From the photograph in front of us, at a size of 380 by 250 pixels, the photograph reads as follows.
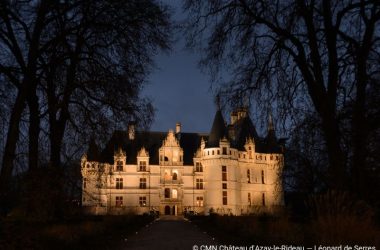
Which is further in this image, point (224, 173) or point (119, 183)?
point (119, 183)

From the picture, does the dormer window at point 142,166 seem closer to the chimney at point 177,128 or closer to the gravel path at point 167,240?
the chimney at point 177,128

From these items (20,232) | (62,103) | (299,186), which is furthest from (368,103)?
(299,186)

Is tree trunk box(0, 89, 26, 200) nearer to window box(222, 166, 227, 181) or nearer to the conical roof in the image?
window box(222, 166, 227, 181)

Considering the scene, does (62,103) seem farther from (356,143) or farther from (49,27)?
(356,143)

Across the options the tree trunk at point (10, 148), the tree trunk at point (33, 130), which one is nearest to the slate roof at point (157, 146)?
the tree trunk at point (33, 130)

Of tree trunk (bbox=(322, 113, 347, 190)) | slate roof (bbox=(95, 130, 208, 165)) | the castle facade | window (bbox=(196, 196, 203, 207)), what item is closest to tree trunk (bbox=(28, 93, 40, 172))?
tree trunk (bbox=(322, 113, 347, 190))

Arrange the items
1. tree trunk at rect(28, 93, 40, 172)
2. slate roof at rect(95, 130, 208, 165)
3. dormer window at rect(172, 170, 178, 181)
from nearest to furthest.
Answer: tree trunk at rect(28, 93, 40, 172)
dormer window at rect(172, 170, 178, 181)
slate roof at rect(95, 130, 208, 165)

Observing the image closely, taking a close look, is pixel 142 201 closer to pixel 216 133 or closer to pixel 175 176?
pixel 175 176

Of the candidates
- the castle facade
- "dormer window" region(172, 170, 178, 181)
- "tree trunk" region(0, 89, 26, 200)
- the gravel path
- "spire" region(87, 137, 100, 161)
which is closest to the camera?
"tree trunk" region(0, 89, 26, 200)

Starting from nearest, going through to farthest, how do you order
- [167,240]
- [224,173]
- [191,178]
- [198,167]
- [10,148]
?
1. [10,148]
2. [167,240]
3. [224,173]
4. [191,178]
5. [198,167]

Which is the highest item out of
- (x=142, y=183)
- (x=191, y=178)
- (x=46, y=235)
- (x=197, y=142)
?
(x=197, y=142)

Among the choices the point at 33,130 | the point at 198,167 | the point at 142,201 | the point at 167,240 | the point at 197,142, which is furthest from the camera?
the point at 197,142

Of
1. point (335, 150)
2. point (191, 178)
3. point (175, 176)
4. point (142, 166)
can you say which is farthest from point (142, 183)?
point (335, 150)

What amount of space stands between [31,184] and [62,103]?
213cm
